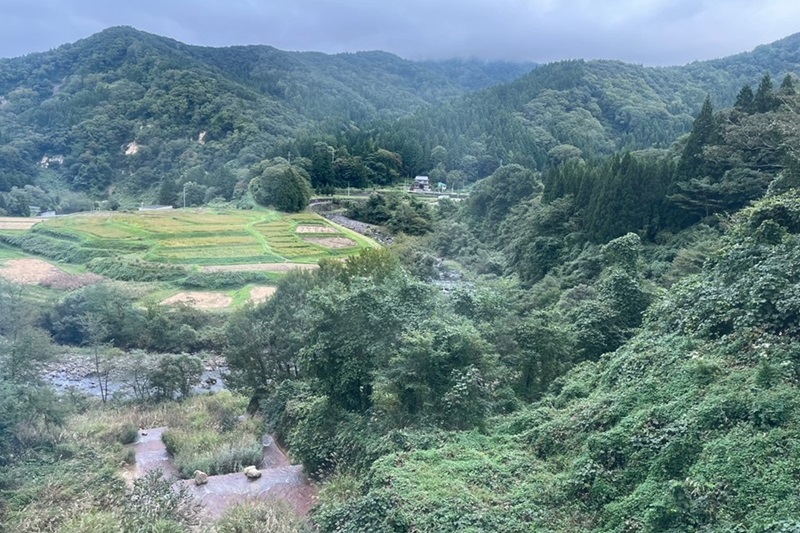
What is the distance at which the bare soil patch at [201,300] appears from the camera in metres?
24.5

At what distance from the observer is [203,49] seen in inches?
3735

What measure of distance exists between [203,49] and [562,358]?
98.6 m

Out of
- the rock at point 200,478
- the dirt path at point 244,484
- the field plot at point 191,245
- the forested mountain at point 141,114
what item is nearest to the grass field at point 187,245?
the field plot at point 191,245

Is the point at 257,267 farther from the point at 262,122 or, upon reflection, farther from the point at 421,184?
the point at 262,122

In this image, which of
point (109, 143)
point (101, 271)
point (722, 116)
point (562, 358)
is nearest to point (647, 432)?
point (562, 358)

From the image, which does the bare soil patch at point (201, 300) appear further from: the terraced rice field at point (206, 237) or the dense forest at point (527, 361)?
the terraced rice field at point (206, 237)

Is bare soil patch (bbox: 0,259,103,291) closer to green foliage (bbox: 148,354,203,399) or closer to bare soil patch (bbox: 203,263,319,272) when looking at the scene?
bare soil patch (bbox: 203,263,319,272)

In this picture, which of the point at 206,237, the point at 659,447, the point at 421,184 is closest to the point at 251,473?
the point at 659,447

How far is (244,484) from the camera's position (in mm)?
10883

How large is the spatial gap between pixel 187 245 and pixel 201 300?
617cm

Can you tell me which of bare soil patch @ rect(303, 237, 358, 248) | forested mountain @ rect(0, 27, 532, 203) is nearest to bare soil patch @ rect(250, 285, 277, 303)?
bare soil patch @ rect(303, 237, 358, 248)

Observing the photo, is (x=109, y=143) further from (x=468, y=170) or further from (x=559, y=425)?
(x=559, y=425)

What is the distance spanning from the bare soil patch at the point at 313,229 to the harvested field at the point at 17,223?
51.5ft

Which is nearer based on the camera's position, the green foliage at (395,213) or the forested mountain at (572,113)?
the green foliage at (395,213)
